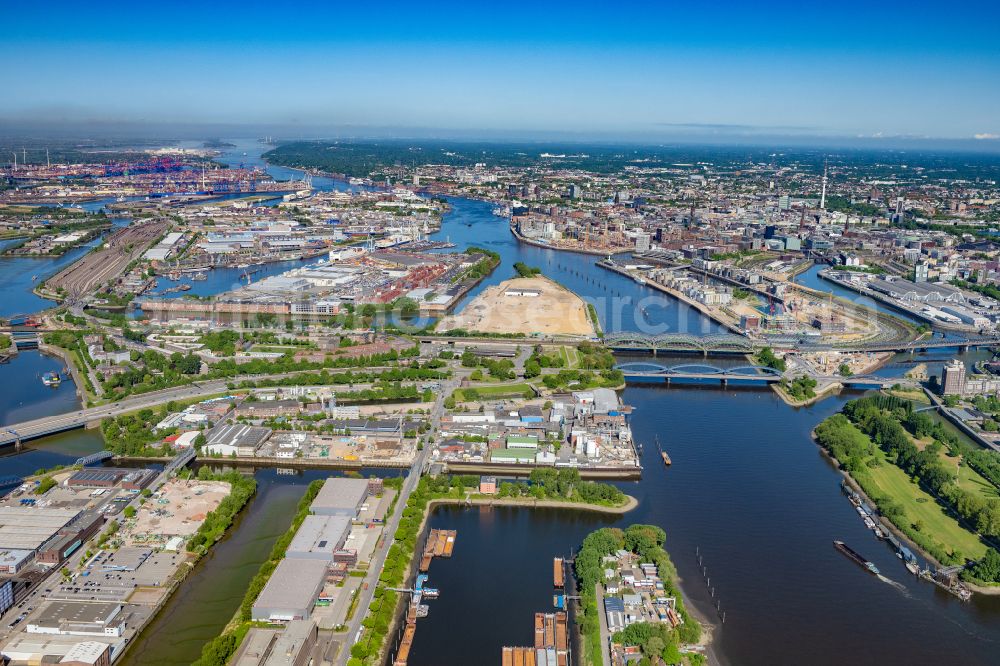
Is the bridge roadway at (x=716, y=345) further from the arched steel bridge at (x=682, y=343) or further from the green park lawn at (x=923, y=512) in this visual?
the green park lawn at (x=923, y=512)

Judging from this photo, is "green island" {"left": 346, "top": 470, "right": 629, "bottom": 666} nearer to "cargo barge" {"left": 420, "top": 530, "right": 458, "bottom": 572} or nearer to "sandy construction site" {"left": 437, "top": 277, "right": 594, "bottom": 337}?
"cargo barge" {"left": 420, "top": 530, "right": 458, "bottom": 572}

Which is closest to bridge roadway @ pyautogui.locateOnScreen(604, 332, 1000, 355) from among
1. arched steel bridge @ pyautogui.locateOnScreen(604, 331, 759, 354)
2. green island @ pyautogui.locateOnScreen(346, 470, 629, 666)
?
arched steel bridge @ pyautogui.locateOnScreen(604, 331, 759, 354)

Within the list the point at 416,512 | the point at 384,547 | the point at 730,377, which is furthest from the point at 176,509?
the point at 730,377

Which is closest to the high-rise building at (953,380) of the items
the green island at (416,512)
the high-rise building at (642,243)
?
the green island at (416,512)

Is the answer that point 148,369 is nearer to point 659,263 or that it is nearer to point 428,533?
point 428,533

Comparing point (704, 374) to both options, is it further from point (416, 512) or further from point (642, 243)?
point (642, 243)

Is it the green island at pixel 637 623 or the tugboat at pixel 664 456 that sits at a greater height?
the tugboat at pixel 664 456
